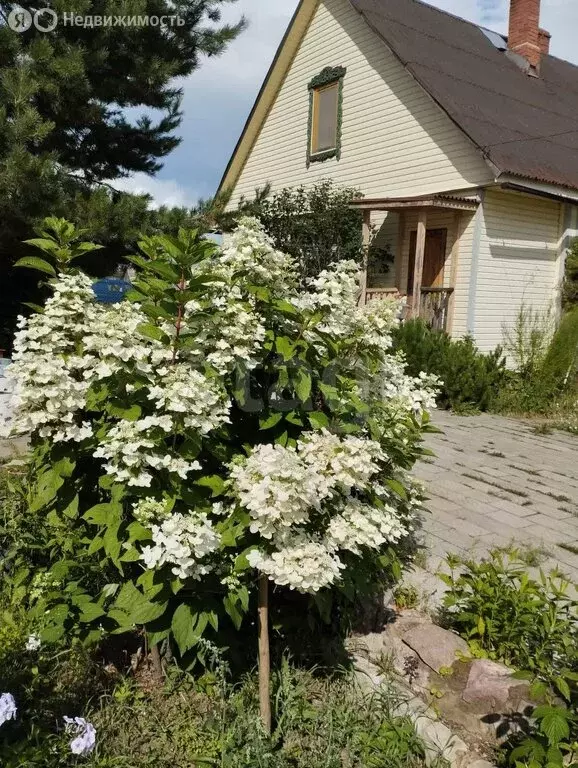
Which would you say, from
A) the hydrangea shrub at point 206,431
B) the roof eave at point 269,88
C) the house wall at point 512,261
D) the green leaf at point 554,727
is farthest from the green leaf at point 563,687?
the roof eave at point 269,88

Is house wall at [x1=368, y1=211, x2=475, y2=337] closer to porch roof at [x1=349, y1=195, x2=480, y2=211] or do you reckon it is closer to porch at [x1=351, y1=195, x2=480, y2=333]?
porch at [x1=351, y1=195, x2=480, y2=333]

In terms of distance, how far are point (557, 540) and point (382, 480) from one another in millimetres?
1797

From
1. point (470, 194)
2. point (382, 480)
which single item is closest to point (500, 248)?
point (470, 194)

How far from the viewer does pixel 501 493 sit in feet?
14.8

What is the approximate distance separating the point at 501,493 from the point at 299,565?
10.3 feet

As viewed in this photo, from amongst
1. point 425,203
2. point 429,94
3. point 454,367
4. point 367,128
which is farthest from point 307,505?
point 367,128

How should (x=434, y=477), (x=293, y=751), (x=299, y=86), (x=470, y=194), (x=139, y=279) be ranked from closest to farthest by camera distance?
(x=293, y=751) < (x=139, y=279) < (x=434, y=477) < (x=470, y=194) < (x=299, y=86)

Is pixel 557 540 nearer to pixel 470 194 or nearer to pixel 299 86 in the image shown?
pixel 470 194

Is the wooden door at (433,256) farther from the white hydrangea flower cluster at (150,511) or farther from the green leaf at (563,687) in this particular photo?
the white hydrangea flower cluster at (150,511)

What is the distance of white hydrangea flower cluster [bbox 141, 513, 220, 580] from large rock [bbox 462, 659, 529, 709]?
1.20 m

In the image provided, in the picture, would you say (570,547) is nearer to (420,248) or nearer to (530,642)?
(530,642)

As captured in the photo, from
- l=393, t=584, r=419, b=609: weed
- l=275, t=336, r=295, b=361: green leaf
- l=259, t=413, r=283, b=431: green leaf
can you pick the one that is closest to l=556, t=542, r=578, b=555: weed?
l=393, t=584, r=419, b=609: weed

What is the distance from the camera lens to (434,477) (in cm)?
474

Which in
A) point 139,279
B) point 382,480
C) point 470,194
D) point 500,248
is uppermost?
point 470,194
